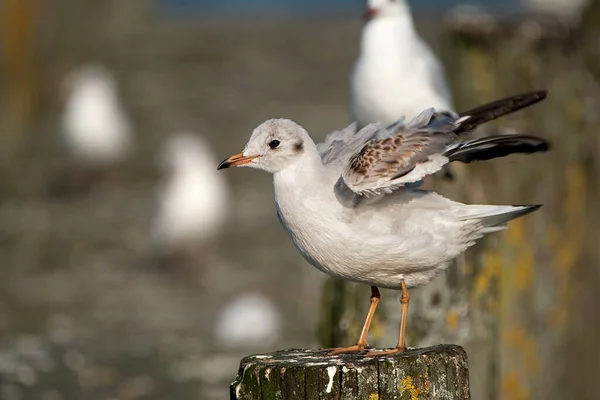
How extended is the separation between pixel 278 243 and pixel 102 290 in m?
1.96

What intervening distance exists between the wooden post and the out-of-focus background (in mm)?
1537

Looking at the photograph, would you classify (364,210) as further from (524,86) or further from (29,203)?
(29,203)

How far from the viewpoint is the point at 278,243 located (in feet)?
36.0

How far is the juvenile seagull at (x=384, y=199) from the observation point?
3539 mm

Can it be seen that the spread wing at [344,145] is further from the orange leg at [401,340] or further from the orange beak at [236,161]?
the orange leg at [401,340]

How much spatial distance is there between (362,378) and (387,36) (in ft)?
10.7

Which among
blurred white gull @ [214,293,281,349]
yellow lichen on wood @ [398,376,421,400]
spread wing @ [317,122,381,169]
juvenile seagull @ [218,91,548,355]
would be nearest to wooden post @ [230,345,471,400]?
yellow lichen on wood @ [398,376,421,400]

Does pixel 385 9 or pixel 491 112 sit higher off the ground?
pixel 385 9

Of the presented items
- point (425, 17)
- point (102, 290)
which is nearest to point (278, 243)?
point (102, 290)

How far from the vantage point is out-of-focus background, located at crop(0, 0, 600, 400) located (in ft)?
17.5

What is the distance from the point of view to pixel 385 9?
6.36m

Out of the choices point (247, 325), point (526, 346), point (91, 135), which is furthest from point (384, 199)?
point (91, 135)

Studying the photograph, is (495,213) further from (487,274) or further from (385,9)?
(385,9)

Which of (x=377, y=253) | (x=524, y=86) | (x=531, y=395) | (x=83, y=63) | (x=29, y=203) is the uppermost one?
(x=83, y=63)
